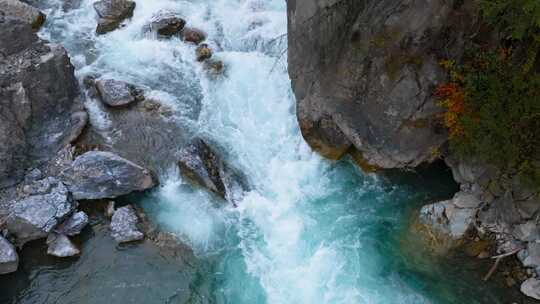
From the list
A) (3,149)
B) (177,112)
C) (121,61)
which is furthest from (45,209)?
(121,61)

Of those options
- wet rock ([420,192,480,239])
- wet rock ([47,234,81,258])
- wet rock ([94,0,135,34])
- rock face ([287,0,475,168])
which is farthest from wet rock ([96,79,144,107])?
wet rock ([420,192,480,239])

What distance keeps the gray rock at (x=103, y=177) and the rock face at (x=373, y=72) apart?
4.21m

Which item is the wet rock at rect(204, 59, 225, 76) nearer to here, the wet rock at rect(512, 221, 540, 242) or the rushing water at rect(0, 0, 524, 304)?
the rushing water at rect(0, 0, 524, 304)

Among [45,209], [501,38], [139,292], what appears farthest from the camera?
[45,209]

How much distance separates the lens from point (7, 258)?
10.8 metres

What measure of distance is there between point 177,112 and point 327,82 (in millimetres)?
4336

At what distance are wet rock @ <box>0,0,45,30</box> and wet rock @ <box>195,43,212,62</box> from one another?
4.80 m

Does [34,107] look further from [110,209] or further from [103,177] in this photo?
[110,209]

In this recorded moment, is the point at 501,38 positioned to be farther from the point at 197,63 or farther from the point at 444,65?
the point at 197,63

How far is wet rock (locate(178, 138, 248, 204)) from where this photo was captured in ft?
40.8

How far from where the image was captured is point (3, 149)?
12195mm

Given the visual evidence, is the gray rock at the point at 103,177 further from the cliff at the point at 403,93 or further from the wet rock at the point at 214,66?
the cliff at the point at 403,93

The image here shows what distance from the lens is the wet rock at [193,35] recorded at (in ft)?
51.3

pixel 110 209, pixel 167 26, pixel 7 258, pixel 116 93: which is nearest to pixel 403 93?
pixel 110 209
